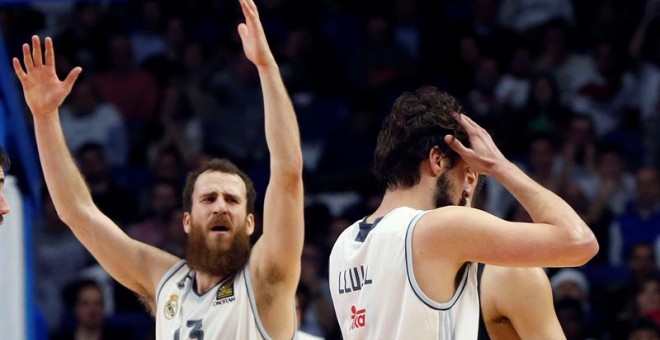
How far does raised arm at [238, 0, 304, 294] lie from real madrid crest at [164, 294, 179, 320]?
0.39m

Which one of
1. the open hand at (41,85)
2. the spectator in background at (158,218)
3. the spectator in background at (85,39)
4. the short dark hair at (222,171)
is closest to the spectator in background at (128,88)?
the spectator in background at (85,39)

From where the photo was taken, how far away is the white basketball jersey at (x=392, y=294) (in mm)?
4117

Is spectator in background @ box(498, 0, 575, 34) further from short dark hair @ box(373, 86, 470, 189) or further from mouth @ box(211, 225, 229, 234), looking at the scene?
short dark hair @ box(373, 86, 470, 189)

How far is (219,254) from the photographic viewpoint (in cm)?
566

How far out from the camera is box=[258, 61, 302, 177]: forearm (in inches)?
195

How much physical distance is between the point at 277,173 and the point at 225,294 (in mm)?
790

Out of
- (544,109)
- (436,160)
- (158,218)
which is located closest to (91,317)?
(158,218)

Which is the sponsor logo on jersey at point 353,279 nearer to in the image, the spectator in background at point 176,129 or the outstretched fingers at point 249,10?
the outstretched fingers at point 249,10

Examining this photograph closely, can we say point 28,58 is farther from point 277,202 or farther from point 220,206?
point 277,202

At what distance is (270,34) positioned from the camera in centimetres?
1288

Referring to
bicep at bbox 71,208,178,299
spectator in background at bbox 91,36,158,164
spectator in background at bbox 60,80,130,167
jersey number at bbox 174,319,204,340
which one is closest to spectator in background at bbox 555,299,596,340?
bicep at bbox 71,208,178,299

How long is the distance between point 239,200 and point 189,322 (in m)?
0.67

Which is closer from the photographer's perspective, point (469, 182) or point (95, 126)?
point (469, 182)

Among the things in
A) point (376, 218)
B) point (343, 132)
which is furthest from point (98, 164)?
point (376, 218)
